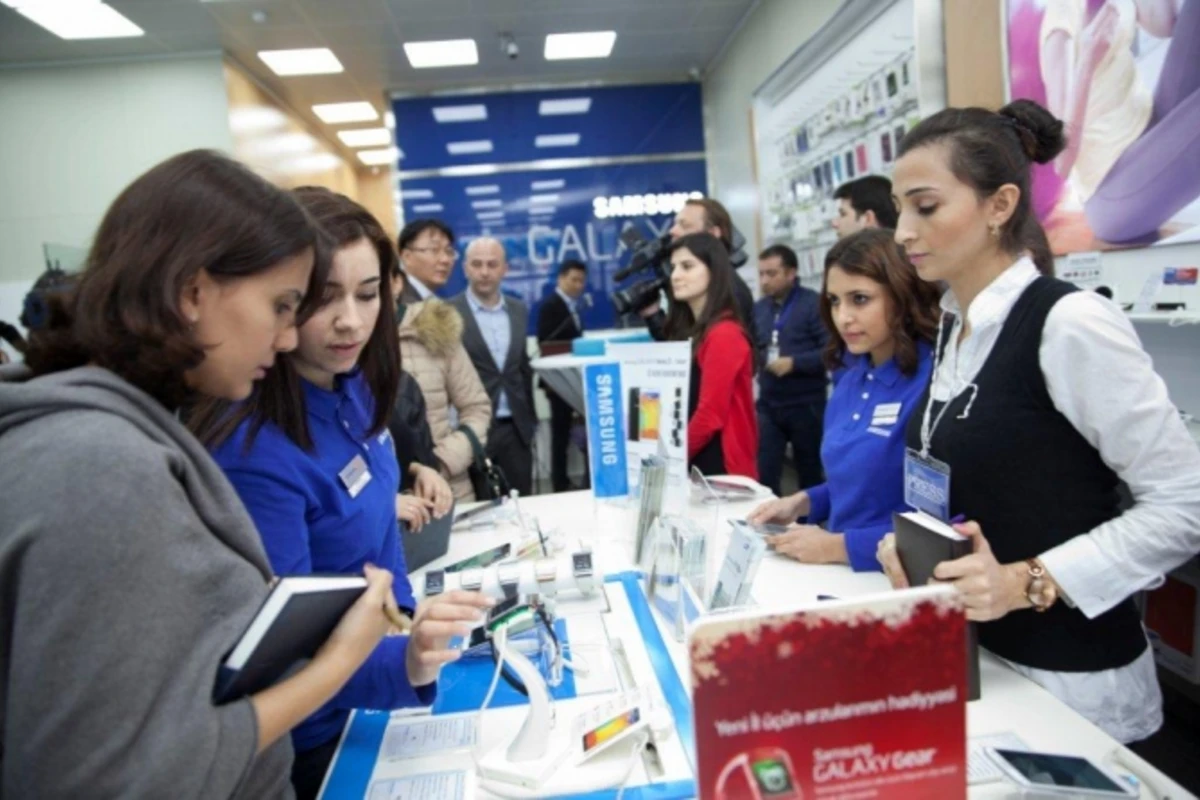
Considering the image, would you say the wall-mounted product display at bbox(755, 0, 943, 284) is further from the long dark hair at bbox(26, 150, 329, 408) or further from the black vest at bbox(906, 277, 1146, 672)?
the long dark hair at bbox(26, 150, 329, 408)

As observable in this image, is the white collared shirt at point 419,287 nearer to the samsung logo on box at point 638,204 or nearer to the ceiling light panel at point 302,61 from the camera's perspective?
the ceiling light panel at point 302,61

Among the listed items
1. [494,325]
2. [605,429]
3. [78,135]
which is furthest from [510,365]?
[78,135]

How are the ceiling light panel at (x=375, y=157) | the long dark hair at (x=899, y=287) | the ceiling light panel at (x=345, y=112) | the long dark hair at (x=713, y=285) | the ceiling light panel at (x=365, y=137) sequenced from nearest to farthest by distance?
the long dark hair at (x=899, y=287) < the long dark hair at (x=713, y=285) < the ceiling light panel at (x=345, y=112) < the ceiling light panel at (x=365, y=137) < the ceiling light panel at (x=375, y=157)

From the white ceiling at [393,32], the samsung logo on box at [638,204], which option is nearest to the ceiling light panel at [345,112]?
the white ceiling at [393,32]

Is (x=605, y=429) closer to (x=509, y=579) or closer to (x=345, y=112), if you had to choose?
(x=509, y=579)

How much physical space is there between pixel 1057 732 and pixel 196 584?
102 centimetres

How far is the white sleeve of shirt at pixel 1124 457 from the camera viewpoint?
1.08m

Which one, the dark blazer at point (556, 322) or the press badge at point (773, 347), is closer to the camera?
the press badge at point (773, 347)

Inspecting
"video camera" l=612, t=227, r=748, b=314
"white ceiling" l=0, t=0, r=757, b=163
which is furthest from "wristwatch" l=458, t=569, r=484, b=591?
"white ceiling" l=0, t=0, r=757, b=163

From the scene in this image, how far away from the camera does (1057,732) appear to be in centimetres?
100

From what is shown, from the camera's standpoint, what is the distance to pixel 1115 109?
249cm

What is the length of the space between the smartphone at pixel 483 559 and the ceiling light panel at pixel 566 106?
6.20 m

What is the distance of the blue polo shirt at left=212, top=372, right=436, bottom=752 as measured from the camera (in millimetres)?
1045

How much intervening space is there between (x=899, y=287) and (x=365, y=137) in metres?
8.38
